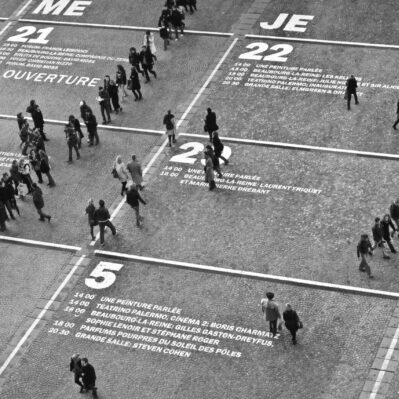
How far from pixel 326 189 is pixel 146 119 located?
9270 mm

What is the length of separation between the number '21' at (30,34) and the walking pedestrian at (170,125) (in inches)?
456

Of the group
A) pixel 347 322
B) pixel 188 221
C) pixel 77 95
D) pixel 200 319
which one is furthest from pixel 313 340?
pixel 77 95

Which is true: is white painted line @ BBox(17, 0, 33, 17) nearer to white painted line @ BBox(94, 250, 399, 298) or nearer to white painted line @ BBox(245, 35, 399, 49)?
white painted line @ BBox(245, 35, 399, 49)

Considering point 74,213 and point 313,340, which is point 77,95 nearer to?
point 74,213

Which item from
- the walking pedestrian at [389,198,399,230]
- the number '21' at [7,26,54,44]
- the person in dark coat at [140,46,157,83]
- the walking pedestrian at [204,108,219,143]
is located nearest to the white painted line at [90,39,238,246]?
the walking pedestrian at [204,108,219,143]

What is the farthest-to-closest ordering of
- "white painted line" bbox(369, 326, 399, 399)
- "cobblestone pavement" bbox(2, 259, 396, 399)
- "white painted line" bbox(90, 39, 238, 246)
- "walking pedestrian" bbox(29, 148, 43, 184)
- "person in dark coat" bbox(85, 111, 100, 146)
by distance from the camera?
1. "person in dark coat" bbox(85, 111, 100, 146)
2. "walking pedestrian" bbox(29, 148, 43, 184)
3. "white painted line" bbox(90, 39, 238, 246)
4. "cobblestone pavement" bbox(2, 259, 396, 399)
5. "white painted line" bbox(369, 326, 399, 399)

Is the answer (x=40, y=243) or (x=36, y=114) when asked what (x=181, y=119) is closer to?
(x=36, y=114)

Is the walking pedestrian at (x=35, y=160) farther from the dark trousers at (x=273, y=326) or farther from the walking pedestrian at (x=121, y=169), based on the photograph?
the dark trousers at (x=273, y=326)

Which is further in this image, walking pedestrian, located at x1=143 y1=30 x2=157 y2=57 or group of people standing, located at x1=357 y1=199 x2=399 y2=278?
walking pedestrian, located at x1=143 y1=30 x2=157 y2=57

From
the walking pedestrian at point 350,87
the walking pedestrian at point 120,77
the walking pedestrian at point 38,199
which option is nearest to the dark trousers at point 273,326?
the walking pedestrian at point 38,199

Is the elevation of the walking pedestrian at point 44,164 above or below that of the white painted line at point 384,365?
above

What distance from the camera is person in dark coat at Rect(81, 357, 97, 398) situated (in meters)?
34.6

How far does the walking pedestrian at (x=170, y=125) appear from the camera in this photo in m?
45.1

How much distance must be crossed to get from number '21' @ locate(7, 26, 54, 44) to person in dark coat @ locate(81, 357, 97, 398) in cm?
2375
